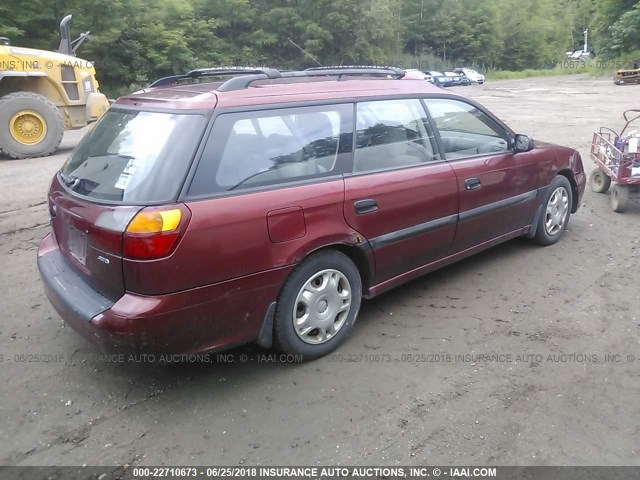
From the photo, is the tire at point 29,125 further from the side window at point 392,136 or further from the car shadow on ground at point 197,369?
the side window at point 392,136

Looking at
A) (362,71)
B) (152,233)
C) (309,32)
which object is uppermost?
(309,32)

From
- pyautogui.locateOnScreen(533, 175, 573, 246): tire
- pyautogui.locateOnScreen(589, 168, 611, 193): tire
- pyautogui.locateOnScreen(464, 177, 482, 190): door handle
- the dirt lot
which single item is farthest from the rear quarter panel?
pyautogui.locateOnScreen(589, 168, 611, 193): tire

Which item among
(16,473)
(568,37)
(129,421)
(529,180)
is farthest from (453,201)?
(568,37)

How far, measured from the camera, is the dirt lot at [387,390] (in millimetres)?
2648

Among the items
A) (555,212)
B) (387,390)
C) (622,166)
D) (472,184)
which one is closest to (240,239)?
(387,390)

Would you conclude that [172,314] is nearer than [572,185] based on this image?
Yes

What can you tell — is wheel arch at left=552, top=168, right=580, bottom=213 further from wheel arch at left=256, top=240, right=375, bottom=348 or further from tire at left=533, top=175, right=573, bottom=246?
wheel arch at left=256, top=240, right=375, bottom=348

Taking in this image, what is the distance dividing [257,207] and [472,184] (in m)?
1.97

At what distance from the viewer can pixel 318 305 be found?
3334 millimetres

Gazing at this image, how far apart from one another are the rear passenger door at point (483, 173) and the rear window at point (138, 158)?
204 cm

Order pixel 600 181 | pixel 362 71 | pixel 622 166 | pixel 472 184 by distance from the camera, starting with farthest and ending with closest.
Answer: pixel 600 181 < pixel 622 166 < pixel 472 184 < pixel 362 71

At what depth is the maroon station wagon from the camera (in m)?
2.73

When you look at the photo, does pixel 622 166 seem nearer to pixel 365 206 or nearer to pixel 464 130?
pixel 464 130

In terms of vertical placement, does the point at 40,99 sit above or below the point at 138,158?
above
